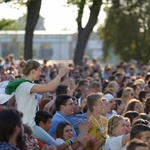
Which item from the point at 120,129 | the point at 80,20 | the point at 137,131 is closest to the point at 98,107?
the point at 120,129

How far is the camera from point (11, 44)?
81.6 metres

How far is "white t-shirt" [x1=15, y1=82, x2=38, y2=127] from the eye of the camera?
1048cm

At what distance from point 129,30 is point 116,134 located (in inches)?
1482

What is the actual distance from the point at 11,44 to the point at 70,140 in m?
71.4

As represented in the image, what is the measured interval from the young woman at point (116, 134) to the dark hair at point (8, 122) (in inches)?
124

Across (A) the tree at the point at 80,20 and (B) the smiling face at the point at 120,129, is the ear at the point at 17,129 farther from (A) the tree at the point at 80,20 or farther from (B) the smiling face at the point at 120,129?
(A) the tree at the point at 80,20

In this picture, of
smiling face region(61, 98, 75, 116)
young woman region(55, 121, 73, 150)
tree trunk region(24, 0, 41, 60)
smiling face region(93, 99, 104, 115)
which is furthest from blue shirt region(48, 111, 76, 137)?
tree trunk region(24, 0, 41, 60)

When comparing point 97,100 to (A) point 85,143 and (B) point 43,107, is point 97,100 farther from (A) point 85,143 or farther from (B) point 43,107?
(B) point 43,107

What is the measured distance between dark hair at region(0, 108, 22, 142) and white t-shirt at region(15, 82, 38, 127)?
108 inches

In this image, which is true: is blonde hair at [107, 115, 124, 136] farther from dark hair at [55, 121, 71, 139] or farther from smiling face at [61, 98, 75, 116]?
smiling face at [61, 98, 75, 116]

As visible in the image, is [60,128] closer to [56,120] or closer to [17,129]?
[56,120]

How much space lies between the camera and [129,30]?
48375mm

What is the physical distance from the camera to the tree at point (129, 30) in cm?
4731

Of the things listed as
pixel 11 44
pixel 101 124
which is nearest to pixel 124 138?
pixel 101 124
